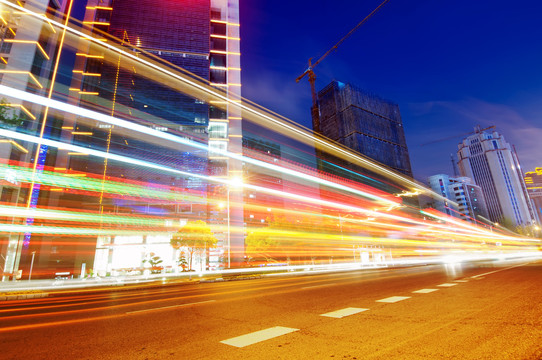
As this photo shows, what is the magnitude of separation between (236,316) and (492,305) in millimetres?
5099

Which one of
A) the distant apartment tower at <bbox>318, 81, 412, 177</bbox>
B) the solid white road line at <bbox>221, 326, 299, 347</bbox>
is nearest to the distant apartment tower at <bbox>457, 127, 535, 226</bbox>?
the distant apartment tower at <bbox>318, 81, 412, 177</bbox>

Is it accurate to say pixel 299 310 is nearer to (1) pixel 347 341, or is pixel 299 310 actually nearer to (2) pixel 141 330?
(1) pixel 347 341

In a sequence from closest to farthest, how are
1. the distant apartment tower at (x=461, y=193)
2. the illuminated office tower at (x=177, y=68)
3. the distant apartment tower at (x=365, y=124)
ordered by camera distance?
1. the illuminated office tower at (x=177, y=68)
2. the distant apartment tower at (x=365, y=124)
3. the distant apartment tower at (x=461, y=193)

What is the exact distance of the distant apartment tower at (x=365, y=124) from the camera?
94.3 m

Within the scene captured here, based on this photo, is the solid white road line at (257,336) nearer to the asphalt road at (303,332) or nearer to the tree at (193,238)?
the asphalt road at (303,332)

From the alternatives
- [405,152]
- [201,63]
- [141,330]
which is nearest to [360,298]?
[141,330]

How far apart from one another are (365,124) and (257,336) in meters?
102

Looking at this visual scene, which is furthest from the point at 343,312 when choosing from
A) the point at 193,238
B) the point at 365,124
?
the point at 365,124

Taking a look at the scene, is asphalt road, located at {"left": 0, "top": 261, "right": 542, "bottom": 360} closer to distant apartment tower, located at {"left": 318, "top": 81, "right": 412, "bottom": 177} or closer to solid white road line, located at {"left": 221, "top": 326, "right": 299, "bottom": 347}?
solid white road line, located at {"left": 221, "top": 326, "right": 299, "bottom": 347}

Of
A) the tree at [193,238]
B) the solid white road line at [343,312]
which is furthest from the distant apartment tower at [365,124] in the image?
the solid white road line at [343,312]

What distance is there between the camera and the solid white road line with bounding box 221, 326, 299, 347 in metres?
3.42

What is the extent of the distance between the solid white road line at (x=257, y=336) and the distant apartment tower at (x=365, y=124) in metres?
91.8

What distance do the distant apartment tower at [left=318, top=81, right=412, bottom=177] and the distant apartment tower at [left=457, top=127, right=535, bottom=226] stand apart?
319ft

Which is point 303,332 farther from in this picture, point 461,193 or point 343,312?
point 461,193
